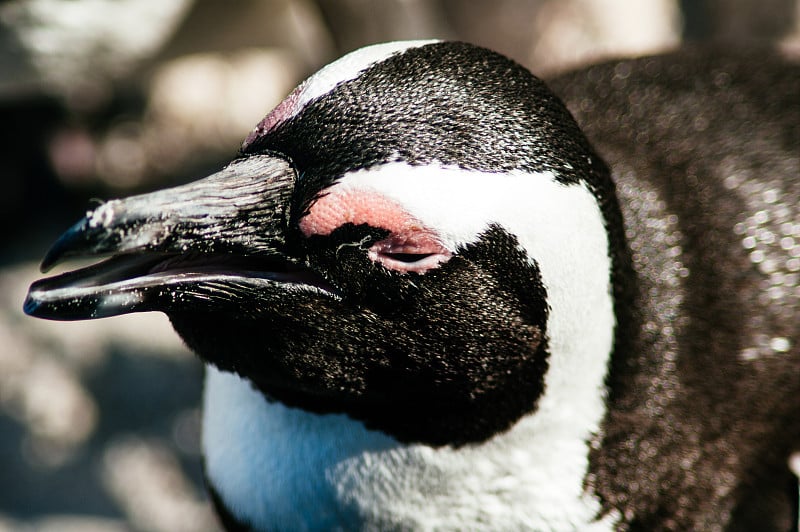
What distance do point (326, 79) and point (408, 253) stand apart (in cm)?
30

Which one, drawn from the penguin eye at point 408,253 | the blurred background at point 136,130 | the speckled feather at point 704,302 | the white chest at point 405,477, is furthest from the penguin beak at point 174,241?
the blurred background at point 136,130

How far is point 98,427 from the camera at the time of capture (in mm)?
3453

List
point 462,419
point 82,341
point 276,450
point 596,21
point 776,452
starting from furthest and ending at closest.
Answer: point 596,21 → point 82,341 → point 776,452 → point 276,450 → point 462,419

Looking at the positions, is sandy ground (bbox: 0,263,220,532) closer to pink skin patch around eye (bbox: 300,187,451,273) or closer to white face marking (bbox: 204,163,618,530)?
white face marking (bbox: 204,163,618,530)

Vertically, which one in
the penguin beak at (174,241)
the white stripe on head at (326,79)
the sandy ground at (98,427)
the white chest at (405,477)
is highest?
the white stripe on head at (326,79)

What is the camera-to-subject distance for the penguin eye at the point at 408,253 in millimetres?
1246

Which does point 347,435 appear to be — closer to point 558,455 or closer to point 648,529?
point 558,455

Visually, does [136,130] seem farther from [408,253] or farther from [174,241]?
[408,253]

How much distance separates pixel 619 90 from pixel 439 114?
99 cm

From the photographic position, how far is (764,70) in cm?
222

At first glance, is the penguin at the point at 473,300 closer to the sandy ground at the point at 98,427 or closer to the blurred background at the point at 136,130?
the blurred background at the point at 136,130

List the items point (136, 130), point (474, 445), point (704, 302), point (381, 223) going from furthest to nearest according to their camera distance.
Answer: point (136, 130) → point (704, 302) → point (474, 445) → point (381, 223)

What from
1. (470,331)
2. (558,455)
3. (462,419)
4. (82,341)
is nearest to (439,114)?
(470,331)

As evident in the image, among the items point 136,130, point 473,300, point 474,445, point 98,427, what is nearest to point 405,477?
point 474,445
